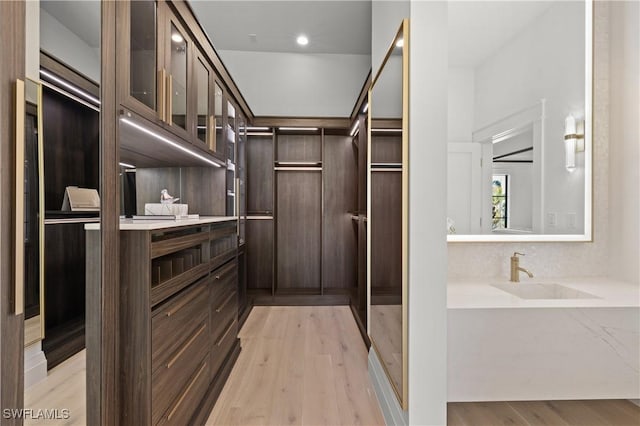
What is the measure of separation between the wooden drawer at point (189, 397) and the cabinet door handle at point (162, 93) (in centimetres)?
137

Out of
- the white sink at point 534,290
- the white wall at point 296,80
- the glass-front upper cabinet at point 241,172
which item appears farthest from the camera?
the white wall at point 296,80

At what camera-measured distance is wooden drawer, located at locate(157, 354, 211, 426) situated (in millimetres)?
1474

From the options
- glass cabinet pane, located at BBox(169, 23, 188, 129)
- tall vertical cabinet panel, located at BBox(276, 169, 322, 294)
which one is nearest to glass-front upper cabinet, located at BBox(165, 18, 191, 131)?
glass cabinet pane, located at BBox(169, 23, 188, 129)

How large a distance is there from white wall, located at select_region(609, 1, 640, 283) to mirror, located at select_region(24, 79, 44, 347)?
305 cm

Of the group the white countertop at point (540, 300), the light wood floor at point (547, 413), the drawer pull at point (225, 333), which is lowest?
the light wood floor at point (547, 413)

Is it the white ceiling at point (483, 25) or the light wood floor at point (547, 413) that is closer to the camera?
the light wood floor at point (547, 413)

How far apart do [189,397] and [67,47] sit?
164 cm

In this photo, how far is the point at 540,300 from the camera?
5.53 feet

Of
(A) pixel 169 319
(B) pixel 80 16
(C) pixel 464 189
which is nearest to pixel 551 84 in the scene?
(C) pixel 464 189

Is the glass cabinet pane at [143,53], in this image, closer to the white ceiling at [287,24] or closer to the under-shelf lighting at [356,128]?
the white ceiling at [287,24]

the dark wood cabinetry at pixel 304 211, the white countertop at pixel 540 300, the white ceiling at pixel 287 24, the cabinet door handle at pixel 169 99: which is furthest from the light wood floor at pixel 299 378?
the white ceiling at pixel 287 24

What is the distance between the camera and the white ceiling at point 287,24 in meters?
3.16

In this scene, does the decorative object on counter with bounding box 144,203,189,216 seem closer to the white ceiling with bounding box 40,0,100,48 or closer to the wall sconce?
the white ceiling with bounding box 40,0,100,48

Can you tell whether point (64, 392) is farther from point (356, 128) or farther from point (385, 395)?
point (356, 128)
